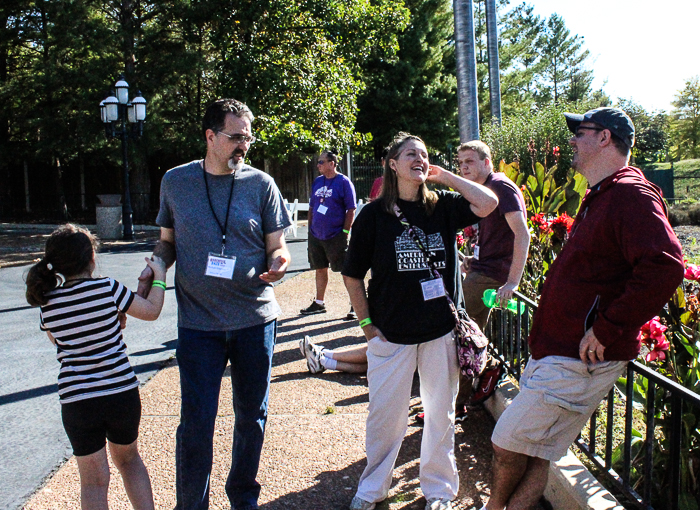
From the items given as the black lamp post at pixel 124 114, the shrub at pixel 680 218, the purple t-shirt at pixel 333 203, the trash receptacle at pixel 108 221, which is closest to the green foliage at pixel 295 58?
the black lamp post at pixel 124 114

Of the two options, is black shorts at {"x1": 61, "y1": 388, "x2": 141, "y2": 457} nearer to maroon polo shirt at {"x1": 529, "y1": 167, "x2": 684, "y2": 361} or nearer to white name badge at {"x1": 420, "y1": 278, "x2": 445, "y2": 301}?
white name badge at {"x1": 420, "y1": 278, "x2": 445, "y2": 301}

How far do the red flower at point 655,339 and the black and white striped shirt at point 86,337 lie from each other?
7.82 ft

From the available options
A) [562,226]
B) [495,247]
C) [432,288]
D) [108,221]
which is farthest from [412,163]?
[108,221]

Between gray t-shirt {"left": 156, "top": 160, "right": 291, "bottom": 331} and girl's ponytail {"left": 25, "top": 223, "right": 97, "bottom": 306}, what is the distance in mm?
456

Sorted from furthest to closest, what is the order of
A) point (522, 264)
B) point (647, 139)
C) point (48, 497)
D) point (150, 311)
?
point (647, 139) → point (522, 264) → point (48, 497) → point (150, 311)

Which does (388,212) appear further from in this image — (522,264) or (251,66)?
(251,66)

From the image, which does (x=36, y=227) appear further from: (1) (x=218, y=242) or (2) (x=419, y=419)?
(1) (x=218, y=242)

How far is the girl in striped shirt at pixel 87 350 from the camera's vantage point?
2.94m

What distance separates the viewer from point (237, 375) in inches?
132

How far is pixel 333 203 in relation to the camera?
7.84 meters

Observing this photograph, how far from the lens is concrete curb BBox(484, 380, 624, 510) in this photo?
3037 mm

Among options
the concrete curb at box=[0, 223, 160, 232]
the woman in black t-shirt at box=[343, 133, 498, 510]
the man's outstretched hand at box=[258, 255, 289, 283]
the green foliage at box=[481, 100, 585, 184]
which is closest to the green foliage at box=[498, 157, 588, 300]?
the woman in black t-shirt at box=[343, 133, 498, 510]

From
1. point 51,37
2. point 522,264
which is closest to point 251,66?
point 51,37

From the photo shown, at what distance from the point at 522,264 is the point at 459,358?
1011 mm
